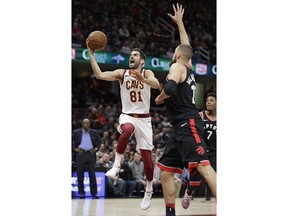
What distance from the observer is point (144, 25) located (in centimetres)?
2595

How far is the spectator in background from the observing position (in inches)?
492

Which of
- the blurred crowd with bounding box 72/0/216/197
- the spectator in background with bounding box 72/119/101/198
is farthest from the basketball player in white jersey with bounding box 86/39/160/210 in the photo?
the blurred crowd with bounding box 72/0/216/197

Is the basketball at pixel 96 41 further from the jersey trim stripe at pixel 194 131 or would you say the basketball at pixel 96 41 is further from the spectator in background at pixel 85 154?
the spectator in background at pixel 85 154

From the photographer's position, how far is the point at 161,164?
679cm

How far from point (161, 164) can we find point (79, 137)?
240 inches

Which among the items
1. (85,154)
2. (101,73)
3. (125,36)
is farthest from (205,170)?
(125,36)

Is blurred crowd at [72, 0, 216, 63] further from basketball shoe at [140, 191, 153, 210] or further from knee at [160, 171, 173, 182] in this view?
knee at [160, 171, 173, 182]

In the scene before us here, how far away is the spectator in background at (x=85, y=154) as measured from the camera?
12.5 metres

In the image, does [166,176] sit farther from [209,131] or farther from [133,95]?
[209,131]

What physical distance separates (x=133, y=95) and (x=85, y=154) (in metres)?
4.38

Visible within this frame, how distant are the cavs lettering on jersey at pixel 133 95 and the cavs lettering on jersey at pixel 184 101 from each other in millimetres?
1766
